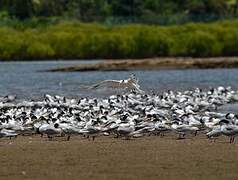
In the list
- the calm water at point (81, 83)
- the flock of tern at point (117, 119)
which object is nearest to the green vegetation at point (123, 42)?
the calm water at point (81, 83)

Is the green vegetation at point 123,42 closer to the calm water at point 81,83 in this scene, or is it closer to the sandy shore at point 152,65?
the sandy shore at point 152,65

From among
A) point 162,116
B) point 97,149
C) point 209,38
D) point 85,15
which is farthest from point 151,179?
point 85,15

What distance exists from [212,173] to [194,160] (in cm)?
156

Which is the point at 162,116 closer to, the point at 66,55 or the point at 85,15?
the point at 66,55

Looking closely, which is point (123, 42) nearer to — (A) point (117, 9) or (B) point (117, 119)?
(A) point (117, 9)

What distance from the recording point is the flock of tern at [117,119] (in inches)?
881

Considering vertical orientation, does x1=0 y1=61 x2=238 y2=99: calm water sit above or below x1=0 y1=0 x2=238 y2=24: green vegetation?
above

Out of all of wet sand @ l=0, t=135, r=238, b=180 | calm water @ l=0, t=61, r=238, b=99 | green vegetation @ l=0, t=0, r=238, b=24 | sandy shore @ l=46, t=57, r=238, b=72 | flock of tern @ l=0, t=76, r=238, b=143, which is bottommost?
sandy shore @ l=46, t=57, r=238, b=72

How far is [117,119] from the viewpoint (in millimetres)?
24734

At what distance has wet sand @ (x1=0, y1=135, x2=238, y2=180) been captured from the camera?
16.7m

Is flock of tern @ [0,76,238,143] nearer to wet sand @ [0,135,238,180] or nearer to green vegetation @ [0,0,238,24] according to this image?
wet sand @ [0,135,238,180]

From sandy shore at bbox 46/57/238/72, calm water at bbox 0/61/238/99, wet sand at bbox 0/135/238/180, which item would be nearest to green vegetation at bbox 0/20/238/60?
sandy shore at bbox 46/57/238/72

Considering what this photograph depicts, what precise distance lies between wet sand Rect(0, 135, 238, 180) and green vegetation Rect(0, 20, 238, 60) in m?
64.6

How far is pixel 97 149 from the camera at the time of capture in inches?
795
